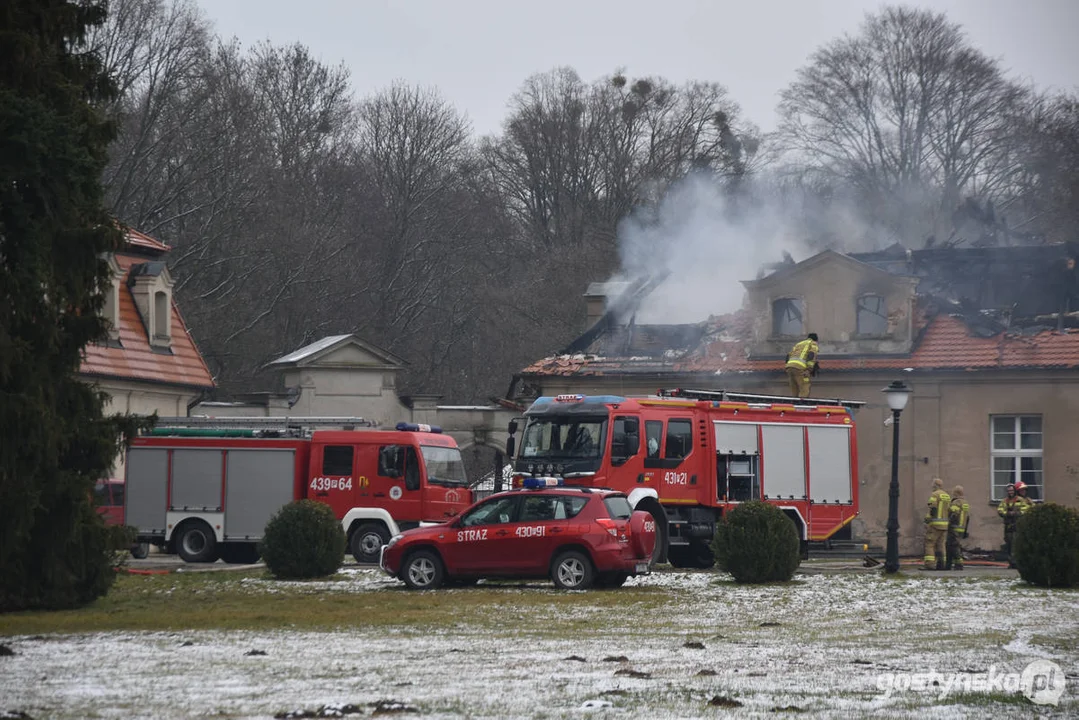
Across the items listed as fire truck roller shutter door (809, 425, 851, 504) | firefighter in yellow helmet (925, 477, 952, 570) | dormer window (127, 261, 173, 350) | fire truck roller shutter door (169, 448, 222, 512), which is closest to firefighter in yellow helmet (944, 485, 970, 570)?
firefighter in yellow helmet (925, 477, 952, 570)

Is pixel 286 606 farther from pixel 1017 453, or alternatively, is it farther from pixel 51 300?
pixel 1017 453

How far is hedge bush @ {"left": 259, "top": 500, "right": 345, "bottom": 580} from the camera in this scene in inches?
921

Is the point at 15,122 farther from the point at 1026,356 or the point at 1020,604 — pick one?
the point at 1026,356

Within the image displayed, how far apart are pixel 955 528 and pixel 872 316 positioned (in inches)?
462

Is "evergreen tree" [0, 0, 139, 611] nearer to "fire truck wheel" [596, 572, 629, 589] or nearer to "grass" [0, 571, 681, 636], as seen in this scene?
"grass" [0, 571, 681, 636]

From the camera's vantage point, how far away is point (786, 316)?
38625 millimetres

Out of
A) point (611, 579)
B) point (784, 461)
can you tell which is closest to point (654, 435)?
point (784, 461)

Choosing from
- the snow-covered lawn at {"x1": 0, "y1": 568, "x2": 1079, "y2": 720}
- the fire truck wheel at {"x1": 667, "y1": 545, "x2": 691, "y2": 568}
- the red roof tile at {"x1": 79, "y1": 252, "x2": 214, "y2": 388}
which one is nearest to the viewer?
the snow-covered lawn at {"x1": 0, "y1": 568, "x2": 1079, "y2": 720}

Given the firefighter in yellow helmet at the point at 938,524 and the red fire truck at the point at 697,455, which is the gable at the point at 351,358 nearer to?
the red fire truck at the point at 697,455

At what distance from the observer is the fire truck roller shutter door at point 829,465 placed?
95.7 feet

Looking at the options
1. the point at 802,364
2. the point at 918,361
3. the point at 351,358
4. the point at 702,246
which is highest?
the point at 702,246

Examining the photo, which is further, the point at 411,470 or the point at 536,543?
the point at 411,470

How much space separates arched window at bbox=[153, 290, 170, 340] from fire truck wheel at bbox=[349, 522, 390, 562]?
9.29m

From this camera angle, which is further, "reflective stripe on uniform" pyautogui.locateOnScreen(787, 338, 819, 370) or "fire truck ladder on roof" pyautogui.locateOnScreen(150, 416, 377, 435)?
"reflective stripe on uniform" pyautogui.locateOnScreen(787, 338, 819, 370)
